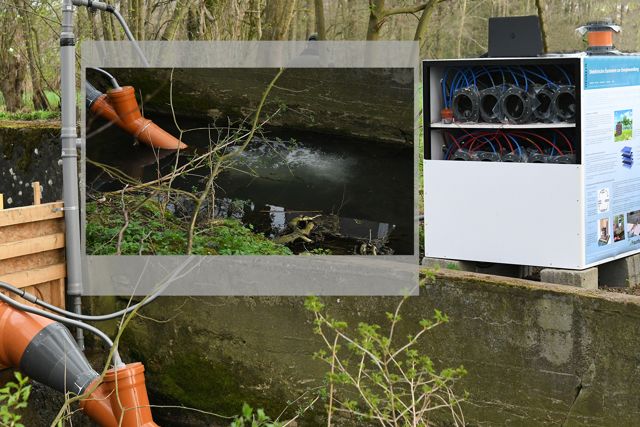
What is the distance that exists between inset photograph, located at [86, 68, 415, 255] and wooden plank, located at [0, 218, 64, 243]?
40cm

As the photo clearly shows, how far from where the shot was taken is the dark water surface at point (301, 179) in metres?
5.60

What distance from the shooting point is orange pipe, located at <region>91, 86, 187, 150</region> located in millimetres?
5613

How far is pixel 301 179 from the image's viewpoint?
224 inches

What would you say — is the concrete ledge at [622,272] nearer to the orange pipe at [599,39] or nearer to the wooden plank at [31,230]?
the orange pipe at [599,39]

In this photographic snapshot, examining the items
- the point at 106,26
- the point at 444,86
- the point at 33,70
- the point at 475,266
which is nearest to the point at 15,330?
the point at 475,266

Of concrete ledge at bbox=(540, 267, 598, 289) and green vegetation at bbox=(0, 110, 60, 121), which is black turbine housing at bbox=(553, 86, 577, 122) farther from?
green vegetation at bbox=(0, 110, 60, 121)

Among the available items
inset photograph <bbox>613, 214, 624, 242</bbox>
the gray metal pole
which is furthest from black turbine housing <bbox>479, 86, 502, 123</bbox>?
the gray metal pole

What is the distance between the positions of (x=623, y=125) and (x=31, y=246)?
386 centimetres

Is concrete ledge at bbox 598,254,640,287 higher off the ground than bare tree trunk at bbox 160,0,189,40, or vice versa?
bare tree trunk at bbox 160,0,189,40

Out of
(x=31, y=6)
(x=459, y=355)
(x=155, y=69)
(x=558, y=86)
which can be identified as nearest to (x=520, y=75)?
(x=558, y=86)

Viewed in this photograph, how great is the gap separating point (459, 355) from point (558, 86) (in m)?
1.65

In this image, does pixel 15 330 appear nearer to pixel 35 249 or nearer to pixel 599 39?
pixel 35 249

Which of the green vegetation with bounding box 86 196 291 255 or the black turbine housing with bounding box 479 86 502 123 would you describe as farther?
the green vegetation with bounding box 86 196 291 255

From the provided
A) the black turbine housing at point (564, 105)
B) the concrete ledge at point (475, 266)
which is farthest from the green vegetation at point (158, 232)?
the black turbine housing at point (564, 105)
